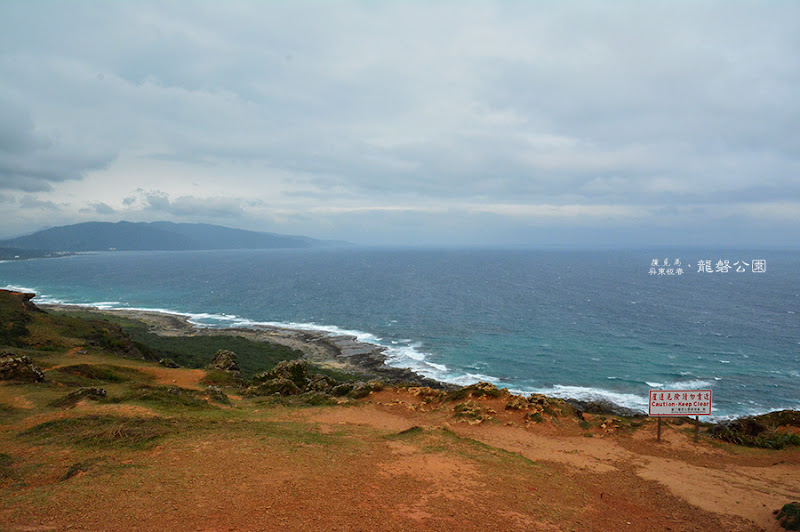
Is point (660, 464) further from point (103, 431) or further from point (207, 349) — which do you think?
point (207, 349)

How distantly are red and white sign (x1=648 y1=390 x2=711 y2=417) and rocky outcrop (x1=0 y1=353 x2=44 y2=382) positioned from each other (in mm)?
32913

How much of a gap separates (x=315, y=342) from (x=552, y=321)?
4017 cm

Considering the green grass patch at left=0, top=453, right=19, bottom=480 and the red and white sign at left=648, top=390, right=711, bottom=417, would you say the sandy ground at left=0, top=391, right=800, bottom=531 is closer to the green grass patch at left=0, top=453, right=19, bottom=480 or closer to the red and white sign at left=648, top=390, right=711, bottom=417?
the green grass patch at left=0, top=453, right=19, bottom=480

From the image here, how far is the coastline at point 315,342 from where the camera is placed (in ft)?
145

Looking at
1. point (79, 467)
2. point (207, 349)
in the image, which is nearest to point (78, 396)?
point (79, 467)

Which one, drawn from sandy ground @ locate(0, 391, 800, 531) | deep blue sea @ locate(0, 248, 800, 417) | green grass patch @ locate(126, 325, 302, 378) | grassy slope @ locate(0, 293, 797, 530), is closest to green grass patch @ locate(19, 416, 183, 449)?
grassy slope @ locate(0, 293, 797, 530)

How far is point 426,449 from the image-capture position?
1566 cm

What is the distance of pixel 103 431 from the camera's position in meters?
14.5

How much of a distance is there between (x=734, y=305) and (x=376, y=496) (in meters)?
94.3

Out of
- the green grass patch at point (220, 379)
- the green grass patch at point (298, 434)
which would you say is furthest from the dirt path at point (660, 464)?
the green grass patch at point (220, 379)

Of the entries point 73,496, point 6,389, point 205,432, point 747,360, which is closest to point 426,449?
point 205,432

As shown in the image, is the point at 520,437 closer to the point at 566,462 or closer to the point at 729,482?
the point at 566,462

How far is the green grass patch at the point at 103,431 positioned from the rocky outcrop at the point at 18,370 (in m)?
9.16

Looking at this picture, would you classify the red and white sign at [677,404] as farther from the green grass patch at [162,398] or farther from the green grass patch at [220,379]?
the green grass patch at [220,379]
